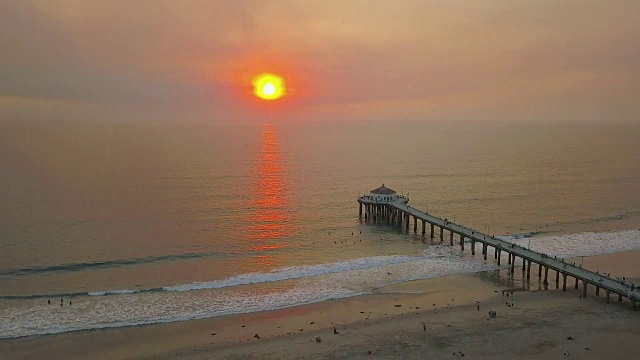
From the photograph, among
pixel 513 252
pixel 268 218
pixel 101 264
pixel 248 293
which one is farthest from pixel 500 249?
pixel 101 264

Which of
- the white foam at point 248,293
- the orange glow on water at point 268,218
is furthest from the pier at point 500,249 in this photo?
the orange glow on water at point 268,218

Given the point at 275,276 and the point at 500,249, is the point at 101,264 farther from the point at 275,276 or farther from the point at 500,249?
the point at 500,249

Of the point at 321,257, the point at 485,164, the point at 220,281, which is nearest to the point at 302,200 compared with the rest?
the point at 321,257

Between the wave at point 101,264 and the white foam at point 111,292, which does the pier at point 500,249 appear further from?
the white foam at point 111,292

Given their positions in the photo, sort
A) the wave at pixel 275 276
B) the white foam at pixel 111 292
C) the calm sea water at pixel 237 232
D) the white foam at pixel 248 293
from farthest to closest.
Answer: the wave at pixel 275 276
the white foam at pixel 111 292
the calm sea water at pixel 237 232
the white foam at pixel 248 293

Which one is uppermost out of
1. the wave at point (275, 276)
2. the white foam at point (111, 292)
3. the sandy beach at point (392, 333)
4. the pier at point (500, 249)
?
the pier at point (500, 249)
